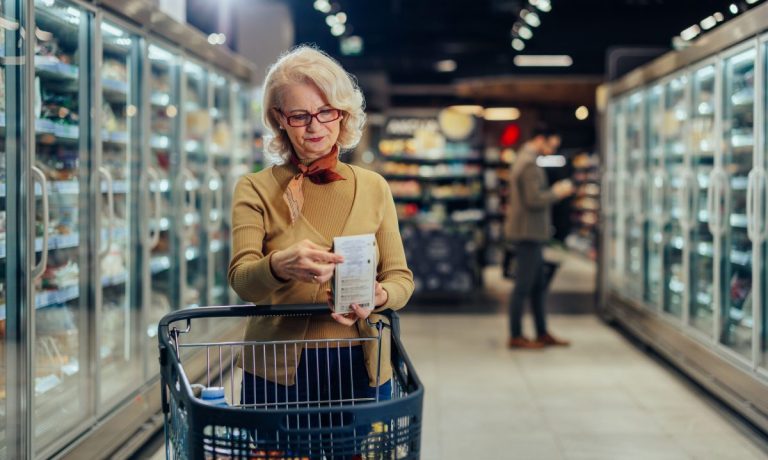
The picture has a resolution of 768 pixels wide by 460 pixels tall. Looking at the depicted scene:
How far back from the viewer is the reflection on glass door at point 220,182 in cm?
702

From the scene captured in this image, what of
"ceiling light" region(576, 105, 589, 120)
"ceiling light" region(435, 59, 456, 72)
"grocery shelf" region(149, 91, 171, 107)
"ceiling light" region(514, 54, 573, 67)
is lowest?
"grocery shelf" region(149, 91, 171, 107)

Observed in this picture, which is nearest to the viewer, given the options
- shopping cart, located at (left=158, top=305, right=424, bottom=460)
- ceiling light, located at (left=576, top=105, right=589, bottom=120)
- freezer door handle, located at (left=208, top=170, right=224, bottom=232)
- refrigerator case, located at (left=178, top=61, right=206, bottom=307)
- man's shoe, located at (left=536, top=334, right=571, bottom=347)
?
shopping cart, located at (left=158, top=305, right=424, bottom=460)

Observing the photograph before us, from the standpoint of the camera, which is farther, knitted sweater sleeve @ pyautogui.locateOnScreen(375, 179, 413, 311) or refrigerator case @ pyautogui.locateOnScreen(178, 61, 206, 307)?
refrigerator case @ pyautogui.locateOnScreen(178, 61, 206, 307)

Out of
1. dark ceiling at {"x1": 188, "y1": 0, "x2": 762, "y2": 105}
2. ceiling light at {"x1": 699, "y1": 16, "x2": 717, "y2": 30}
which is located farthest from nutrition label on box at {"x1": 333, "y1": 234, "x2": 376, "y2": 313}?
dark ceiling at {"x1": 188, "y1": 0, "x2": 762, "y2": 105}

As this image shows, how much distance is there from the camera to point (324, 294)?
219 cm

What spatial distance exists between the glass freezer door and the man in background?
3375 millimetres

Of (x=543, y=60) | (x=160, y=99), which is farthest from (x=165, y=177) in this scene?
(x=543, y=60)

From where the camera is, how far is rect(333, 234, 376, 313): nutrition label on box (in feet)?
6.02

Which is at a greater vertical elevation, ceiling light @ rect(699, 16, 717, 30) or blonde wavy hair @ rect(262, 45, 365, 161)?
ceiling light @ rect(699, 16, 717, 30)

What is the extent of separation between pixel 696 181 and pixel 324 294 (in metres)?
4.55

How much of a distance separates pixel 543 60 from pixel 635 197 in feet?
34.6

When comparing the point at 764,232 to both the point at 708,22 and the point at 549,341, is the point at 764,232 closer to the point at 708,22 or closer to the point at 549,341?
the point at 708,22

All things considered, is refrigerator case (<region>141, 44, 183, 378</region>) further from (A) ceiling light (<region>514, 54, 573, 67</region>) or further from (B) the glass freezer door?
(A) ceiling light (<region>514, 54, 573, 67</region>)

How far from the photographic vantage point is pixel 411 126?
39.7 feet
